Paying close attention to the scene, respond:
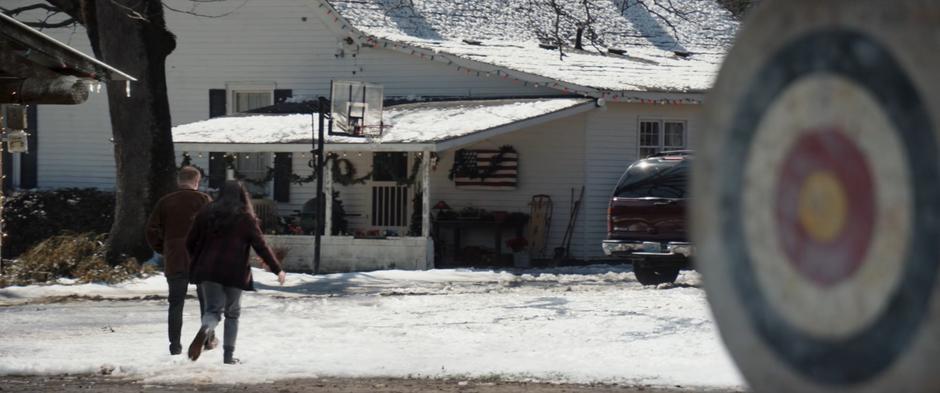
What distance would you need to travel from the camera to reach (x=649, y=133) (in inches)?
1171

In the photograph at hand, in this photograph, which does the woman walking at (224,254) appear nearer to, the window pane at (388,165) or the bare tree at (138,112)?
the bare tree at (138,112)

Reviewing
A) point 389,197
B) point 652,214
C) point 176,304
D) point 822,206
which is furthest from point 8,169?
point 822,206

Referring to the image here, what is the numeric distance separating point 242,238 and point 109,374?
4.69ft

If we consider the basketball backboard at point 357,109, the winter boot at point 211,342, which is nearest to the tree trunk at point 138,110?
the basketball backboard at point 357,109

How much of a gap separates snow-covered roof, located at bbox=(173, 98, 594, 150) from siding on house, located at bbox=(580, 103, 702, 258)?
0.86 metres

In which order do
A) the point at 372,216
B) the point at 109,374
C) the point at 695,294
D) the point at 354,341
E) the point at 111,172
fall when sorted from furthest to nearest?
the point at 111,172 < the point at 372,216 < the point at 695,294 < the point at 354,341 < the point at 109,374

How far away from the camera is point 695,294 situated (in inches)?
734

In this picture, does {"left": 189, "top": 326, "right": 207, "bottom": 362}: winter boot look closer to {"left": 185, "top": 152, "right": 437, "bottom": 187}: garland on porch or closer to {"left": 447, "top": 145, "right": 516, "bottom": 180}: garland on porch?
{"left": 185, "top": 152, "right": 437, "bottom": 187}: garland on porch

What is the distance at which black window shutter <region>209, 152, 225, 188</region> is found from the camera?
3262 cm

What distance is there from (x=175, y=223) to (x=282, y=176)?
19.1m

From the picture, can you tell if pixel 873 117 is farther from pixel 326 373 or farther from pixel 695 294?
pixel 695 294

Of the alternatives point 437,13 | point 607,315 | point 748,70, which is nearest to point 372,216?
point 437,13

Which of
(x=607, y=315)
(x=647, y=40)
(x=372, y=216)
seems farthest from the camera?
(x=647, y=40)

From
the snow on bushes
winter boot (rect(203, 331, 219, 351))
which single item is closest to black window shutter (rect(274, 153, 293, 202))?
the snow on bushes
